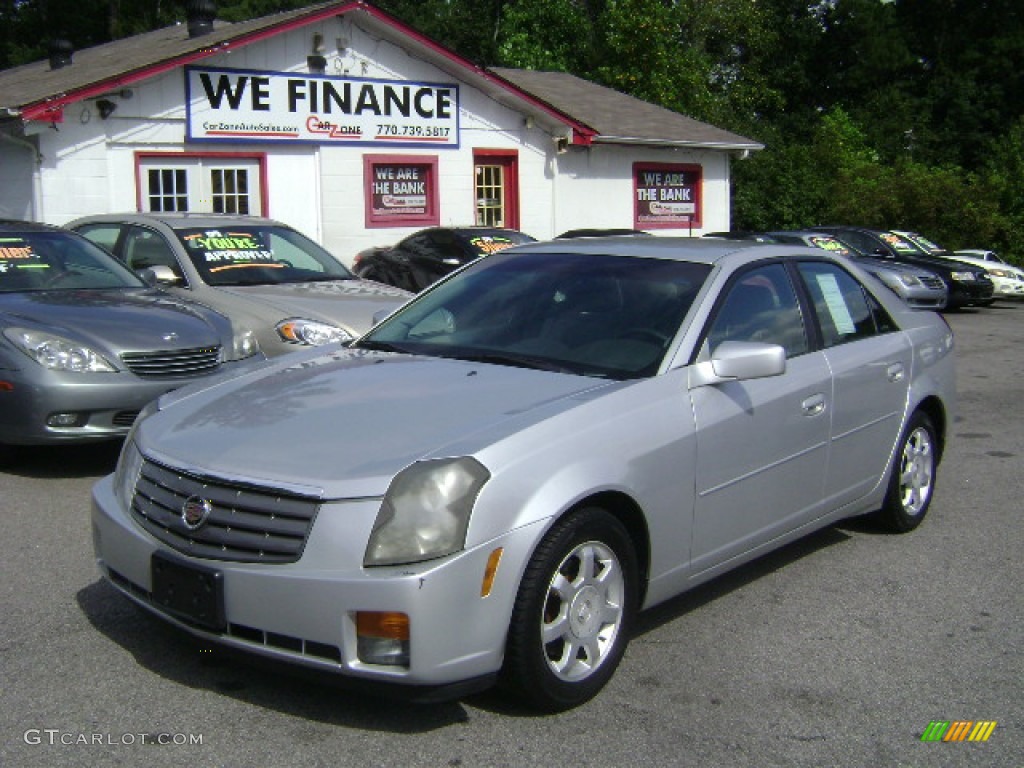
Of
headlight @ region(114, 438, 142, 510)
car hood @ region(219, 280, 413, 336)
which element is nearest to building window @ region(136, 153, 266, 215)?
car hood @ region(219, 280, 413, 336)

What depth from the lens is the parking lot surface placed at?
12.0ft

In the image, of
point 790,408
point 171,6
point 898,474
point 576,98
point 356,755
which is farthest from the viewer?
point 171,6

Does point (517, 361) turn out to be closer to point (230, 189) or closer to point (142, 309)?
point (142, 309)

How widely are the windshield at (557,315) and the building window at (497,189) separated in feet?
48.8

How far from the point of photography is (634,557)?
4109mm

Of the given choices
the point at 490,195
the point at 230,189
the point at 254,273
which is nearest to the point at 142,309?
the point at 254,273

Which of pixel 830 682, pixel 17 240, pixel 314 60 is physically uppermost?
pixel 314 60

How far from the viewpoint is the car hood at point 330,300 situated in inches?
354

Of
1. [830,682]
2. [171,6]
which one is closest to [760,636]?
[830,682]

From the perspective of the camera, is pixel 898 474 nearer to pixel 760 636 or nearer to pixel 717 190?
pixel 760 636

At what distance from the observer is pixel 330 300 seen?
9344 mm

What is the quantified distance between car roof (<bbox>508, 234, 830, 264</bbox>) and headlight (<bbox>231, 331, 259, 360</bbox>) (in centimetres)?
281

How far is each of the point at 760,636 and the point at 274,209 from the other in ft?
45.0

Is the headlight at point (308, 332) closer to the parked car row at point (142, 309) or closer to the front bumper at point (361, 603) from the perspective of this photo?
the parked car row at point (142, 309)
